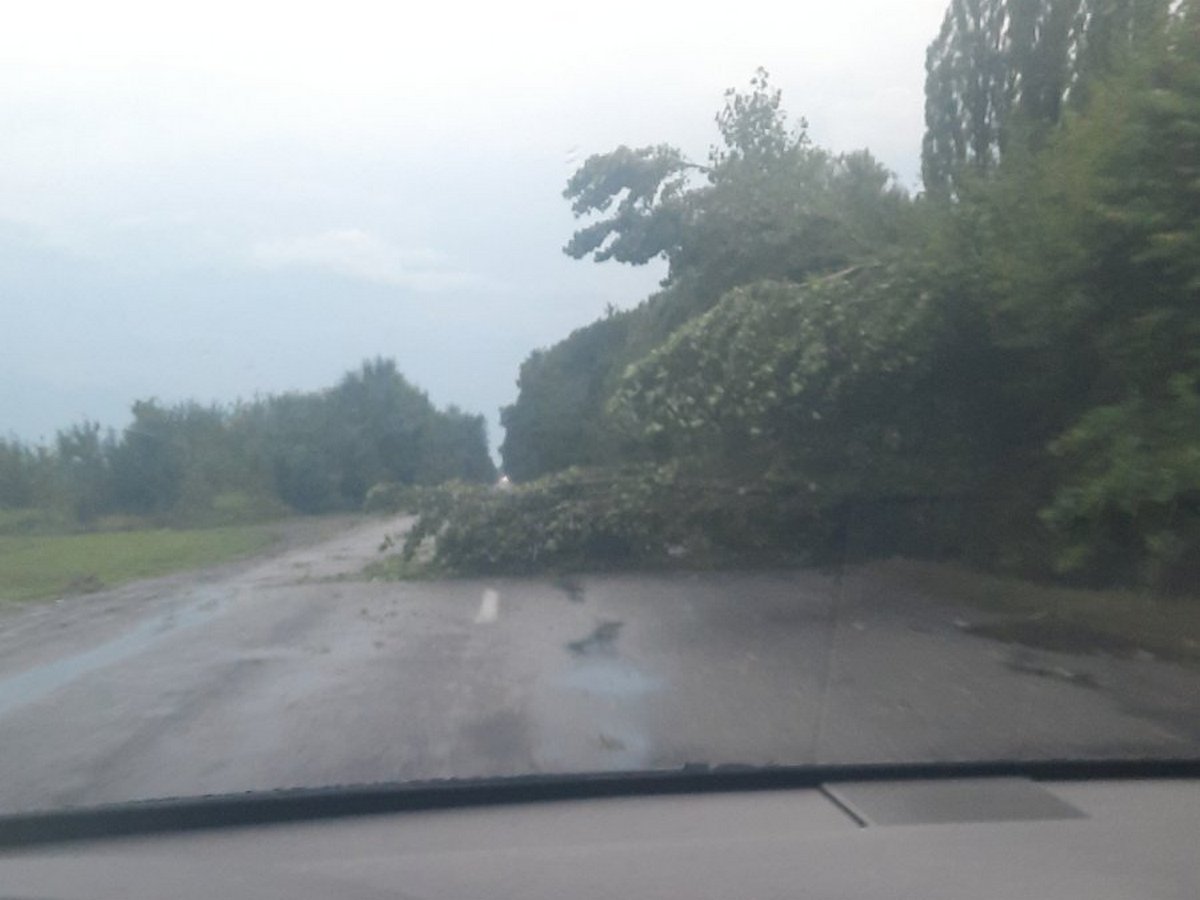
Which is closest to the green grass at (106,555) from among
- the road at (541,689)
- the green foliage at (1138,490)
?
Result: the road at (541,689)

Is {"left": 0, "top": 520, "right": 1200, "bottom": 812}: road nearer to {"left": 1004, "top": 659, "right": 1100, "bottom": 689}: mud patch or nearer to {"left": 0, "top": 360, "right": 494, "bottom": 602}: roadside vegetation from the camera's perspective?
{"left": 1004, "top": 659, "right": 1100, "bottom": 689}: mud patch

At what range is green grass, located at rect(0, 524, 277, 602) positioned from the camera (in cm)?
2280

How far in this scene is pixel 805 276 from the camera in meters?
21.1

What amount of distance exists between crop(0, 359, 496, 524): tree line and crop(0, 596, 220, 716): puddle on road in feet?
46.2

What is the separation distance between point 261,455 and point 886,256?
1599 cm

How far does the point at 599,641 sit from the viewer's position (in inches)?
498

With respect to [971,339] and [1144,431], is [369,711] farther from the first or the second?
[971,339]

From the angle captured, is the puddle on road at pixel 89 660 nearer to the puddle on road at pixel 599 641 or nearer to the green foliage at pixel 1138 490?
the puddle on road at pixel 599 641

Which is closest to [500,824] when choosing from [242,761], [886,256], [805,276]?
[242,761]

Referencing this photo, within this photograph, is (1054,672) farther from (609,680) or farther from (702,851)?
(702,851)

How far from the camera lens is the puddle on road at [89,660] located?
1124 centimetres

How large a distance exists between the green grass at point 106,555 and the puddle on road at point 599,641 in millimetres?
10889

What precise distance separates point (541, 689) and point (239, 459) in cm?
2171

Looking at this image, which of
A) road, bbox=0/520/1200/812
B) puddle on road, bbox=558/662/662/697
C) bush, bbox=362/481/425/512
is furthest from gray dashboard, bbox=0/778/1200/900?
bush, bbox=362/481/425/512
